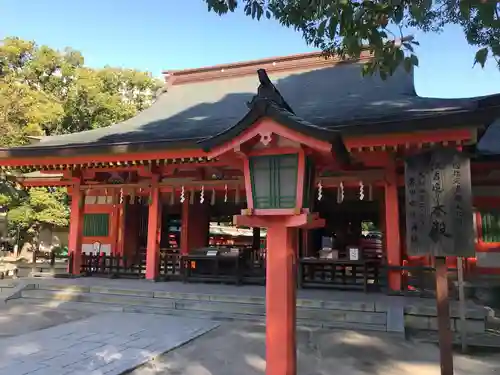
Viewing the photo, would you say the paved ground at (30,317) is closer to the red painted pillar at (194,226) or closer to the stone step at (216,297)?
the stone step at (216,297)

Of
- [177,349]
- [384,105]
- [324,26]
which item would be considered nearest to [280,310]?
[177,349]

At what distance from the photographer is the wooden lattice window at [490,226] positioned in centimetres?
953

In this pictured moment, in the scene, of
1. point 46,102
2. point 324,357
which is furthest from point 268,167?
point 46,102

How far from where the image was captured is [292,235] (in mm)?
4109

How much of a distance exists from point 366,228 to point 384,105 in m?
31.1

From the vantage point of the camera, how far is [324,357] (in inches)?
211

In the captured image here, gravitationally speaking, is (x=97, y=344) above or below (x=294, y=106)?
below

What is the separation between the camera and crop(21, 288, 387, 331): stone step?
7.04 m

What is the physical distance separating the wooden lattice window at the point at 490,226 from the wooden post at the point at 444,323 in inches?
262

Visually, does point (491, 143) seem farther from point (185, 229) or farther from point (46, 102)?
point (46, 102)

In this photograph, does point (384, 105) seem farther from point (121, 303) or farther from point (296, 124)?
point (121, 303)

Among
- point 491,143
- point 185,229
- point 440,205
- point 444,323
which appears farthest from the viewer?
point 185,229

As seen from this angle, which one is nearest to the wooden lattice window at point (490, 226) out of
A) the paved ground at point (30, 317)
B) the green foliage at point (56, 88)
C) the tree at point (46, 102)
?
the paved ground at point (30, 317)

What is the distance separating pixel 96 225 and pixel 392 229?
977 centimetres
